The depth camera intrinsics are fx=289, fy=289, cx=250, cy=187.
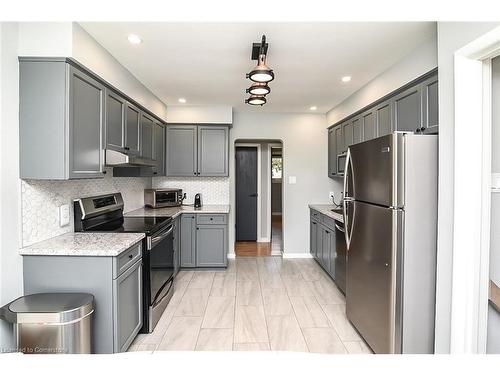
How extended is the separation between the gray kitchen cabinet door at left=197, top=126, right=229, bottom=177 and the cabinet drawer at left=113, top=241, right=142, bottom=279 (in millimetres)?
2145

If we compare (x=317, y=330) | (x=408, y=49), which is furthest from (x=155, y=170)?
(x=408, y=49)

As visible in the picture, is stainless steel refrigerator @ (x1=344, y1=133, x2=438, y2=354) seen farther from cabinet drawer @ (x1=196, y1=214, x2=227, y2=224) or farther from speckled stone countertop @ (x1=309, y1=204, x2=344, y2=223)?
cabinet drawer @ (x1=196, y1=214, x2=227, y2=224)

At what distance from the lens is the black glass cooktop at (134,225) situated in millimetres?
2520

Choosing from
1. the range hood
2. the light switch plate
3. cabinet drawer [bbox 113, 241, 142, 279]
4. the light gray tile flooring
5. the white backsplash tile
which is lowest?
the light gray tile flooring

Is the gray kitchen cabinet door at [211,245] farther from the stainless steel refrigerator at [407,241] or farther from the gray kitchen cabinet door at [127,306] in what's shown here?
the stainless steel refrigerator at [407,241]

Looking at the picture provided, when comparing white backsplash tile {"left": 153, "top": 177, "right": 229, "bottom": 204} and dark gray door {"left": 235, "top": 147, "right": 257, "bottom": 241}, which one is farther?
dark gray door {"left": 235, "top": 147, "right": 257, "bottom": 241}

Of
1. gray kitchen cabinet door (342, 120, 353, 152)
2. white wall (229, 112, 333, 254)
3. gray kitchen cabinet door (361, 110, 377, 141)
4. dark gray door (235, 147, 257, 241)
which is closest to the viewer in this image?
gray kitchen cabinet door (361, 110, 377, 141)

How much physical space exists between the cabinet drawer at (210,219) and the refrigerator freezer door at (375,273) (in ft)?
6.42

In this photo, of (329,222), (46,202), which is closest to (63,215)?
(46,202)

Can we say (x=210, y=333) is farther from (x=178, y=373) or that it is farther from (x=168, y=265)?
(x=178, y=373)

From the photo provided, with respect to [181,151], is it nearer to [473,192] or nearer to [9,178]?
[9,178]

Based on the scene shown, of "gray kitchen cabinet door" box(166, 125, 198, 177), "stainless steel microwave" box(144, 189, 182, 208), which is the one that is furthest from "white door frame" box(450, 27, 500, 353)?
"stainless steel microwave" box(144, 189, 182, 208)

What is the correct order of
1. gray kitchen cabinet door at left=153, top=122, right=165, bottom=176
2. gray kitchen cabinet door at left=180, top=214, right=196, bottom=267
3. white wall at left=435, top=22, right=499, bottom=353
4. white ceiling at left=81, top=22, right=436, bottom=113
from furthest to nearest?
gray kitchen cabinet door at left=180, top=214, right=196, bottom=267, gray kitchen cabinet door at left=153, top=122, right=165, bottom=176, white ceiling at left=81, top=22, right=436, bottom=113, white wall at left=435, top=22, right=499, bottom=353

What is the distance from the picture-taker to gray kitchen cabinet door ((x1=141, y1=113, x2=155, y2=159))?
3.37 m
